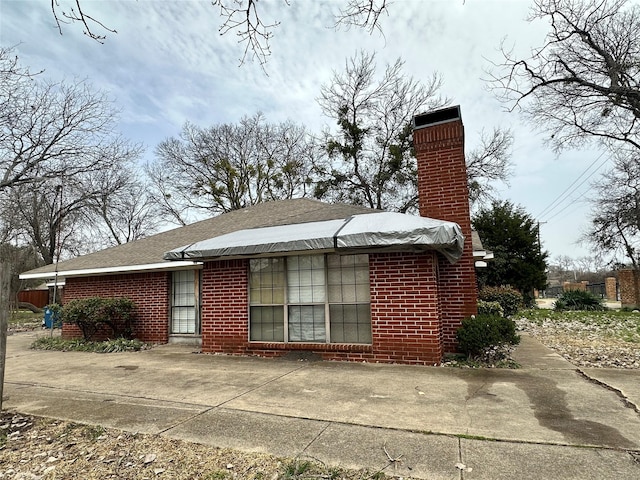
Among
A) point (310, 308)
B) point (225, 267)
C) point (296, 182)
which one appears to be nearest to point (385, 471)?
point (310, 308)

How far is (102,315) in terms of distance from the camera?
9.69m

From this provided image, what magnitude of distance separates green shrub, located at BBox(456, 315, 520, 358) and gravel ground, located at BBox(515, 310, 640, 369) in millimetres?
1369

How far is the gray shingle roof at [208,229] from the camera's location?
32.9ft

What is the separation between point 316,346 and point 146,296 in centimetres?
607

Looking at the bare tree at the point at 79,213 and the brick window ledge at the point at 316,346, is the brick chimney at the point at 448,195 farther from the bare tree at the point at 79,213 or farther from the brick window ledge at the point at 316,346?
the bare tree at the point at 79,213

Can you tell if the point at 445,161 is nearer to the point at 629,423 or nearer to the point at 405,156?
the point at 629,423

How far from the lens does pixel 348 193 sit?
82.3 ft

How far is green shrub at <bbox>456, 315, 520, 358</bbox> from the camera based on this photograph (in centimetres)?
620

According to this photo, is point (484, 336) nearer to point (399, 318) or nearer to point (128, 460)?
point (399, 318)

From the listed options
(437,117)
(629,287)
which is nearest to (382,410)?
(437,117)

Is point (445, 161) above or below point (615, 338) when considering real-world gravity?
above

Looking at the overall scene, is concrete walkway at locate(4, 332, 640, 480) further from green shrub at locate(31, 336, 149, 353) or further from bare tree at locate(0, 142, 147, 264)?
bare tree at locate(0, 142, 147, 264)

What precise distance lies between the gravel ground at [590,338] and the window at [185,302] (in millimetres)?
8706

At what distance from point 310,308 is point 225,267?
7.17 feet
